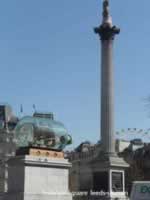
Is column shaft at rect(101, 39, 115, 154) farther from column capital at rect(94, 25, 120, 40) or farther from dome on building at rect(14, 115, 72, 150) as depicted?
dome on building at rect(14, 115, 72, 150)

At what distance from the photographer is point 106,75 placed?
240 ft

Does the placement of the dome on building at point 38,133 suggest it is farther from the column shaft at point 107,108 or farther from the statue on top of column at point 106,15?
the statue on top of column at point 106,15

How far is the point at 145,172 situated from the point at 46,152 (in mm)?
64384

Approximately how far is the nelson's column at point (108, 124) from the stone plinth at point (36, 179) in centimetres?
1776

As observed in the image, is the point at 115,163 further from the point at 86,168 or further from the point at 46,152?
the point at 46,152

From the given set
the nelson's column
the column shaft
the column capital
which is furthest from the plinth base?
the column capital

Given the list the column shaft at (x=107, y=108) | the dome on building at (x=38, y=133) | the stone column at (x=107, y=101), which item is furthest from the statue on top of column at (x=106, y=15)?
the dome on building at (x=38, y=133)

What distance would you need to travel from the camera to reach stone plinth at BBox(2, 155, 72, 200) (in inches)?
1767

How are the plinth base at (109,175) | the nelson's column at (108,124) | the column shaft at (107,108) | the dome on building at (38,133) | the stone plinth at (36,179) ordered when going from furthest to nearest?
the column shaft at (107,108) → the nelson's column at (108,124) → the plinth base at (109,175) → the dome on building at (38,133) → the stone plinth at (36,179)

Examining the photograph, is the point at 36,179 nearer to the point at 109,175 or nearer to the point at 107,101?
the point at 109,175

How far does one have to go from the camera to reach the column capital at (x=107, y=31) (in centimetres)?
7606

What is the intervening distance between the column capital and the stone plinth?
32.2m

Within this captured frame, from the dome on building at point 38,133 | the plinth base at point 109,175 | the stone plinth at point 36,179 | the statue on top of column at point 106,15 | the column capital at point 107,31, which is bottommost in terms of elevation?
the plinth base at point 109,175

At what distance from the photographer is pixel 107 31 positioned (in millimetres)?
76250
